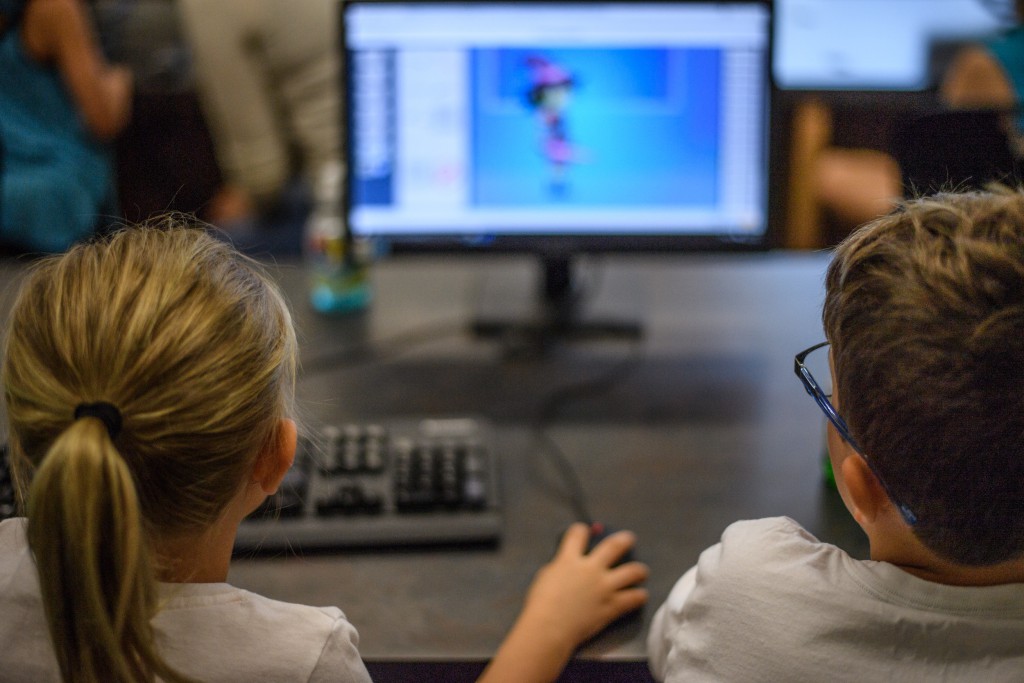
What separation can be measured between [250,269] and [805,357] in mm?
445

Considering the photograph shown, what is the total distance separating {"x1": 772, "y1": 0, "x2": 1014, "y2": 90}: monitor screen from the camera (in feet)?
7.52

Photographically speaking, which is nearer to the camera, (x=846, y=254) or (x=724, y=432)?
(x=846, y=254)

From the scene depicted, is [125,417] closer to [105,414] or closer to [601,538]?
[105,414]

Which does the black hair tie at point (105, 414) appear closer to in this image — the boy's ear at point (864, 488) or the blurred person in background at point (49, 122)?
the boy's ear at point (864, 488)

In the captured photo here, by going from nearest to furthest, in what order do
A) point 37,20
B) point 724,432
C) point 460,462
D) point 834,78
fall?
point 460,462 → point 724,432 → point 37,20 → point 834,78

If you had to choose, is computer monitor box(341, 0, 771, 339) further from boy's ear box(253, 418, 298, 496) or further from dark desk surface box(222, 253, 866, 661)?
boy's ear box(253, 418, 298, 496)

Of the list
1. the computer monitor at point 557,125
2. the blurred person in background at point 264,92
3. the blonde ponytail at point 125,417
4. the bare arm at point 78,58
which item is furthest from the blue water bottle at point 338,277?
the blurred person in background at point 264,92

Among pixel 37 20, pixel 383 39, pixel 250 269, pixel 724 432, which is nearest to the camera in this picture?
pixel 250 269

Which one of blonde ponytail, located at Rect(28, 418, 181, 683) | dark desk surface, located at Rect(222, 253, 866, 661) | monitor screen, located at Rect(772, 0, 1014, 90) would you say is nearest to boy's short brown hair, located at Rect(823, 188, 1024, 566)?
dark desk surface, located at Rect(222, 253, 866, 661)

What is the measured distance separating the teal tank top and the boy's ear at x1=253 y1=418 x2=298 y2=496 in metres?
1.13

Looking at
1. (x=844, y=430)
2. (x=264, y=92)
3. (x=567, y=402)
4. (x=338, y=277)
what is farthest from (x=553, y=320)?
(x=264, y=92)

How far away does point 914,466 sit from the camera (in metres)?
0.66

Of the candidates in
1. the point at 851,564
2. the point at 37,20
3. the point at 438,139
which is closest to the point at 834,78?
the point at 438,139

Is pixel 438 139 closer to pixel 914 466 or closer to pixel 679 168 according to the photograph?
pixel 679 168
